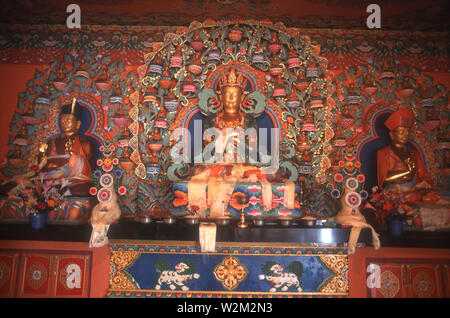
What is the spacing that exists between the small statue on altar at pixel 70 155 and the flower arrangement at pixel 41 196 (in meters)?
0.18

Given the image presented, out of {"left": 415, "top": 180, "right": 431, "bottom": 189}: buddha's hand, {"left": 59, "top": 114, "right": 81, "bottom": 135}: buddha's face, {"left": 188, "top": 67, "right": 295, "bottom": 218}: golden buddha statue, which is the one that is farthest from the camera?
{"left": 59, "top": 114, "right": 81, "bottom": 135}: buddha's face

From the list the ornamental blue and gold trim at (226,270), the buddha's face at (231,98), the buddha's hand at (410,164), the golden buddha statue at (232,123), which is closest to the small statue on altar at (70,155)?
the ornamental blue and gold trim at (226,270)

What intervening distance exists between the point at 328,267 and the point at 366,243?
620 millimetres

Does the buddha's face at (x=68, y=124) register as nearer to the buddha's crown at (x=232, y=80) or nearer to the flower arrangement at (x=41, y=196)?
the flower arrangement at (x=41, y=196)

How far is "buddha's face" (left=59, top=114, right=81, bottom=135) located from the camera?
4.60 metres

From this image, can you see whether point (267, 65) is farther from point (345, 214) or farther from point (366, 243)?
point (366, 243)

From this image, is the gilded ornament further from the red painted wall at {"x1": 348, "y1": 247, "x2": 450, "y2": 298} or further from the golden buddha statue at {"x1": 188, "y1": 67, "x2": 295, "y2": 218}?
the red painted wall at {"x1": 348, "y1": 247, "x2": 450, "y2": 298}

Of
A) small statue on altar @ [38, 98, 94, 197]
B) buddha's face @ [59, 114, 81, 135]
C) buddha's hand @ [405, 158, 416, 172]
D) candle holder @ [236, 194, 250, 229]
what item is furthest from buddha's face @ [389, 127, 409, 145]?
buddha's face @ [59, 114, 81, 135]

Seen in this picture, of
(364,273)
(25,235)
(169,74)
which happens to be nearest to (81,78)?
(169,74)

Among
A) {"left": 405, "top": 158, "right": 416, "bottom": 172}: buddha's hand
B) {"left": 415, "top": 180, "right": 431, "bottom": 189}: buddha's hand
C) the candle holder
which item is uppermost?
{"left": 405, "top": 158, "right": 416, "bottom": 172}: buddha's hand

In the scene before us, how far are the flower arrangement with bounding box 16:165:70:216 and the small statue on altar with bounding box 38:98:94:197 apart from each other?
0.18 metres

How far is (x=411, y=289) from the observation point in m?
4.14


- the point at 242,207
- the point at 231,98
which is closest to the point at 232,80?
the point at 231,98

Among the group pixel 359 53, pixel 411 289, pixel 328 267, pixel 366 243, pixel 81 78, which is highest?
pixel 359 53
